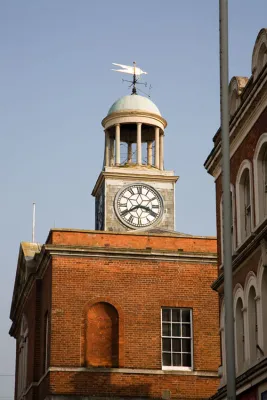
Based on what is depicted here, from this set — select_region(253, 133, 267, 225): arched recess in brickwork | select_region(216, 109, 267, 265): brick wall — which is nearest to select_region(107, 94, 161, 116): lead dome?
select_region(216, 109, 267, 265): brick wall

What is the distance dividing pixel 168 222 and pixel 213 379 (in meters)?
15.8

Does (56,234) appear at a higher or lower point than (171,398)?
higher

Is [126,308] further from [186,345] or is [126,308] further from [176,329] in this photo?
[186,345]

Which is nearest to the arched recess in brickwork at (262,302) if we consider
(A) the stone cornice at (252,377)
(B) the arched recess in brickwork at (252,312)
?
(B) the arched recess in brickwork at (252,312)

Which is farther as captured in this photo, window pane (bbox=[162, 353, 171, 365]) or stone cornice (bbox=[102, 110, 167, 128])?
stone cornice (bbox=[102, 110, 167, 128])

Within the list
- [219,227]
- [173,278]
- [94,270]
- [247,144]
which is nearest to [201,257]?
[173,278]

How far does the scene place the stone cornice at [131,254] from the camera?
37.6 m

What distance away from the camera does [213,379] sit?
1462 inches

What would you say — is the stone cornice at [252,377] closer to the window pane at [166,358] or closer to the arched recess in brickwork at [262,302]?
the arched recess in brickwork at [262,302]

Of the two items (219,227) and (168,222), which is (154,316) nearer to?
(219,227)

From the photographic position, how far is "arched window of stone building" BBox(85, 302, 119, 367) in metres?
36.8

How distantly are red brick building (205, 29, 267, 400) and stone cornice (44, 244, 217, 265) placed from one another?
32.6ft

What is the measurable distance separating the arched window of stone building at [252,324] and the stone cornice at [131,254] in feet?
40.8

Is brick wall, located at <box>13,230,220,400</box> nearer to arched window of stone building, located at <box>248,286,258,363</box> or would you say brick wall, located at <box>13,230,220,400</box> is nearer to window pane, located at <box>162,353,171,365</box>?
window pane, located at <box>162,353,171,365</box>
